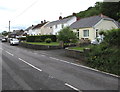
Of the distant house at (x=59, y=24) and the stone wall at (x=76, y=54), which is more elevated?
the distant house at (x=59, y=24)

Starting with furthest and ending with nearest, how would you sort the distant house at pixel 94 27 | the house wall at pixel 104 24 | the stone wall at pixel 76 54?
the house wall at pixel 104 24, the distant house at pixel 94 27, the stone wall at pixel 76 54

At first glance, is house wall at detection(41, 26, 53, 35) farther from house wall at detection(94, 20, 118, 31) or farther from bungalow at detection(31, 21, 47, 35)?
house wall at detection(94, 20, 118, 31)

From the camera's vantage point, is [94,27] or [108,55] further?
[94,27]

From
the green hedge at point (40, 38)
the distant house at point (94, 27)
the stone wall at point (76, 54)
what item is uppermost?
the distant house at point (94, 27)

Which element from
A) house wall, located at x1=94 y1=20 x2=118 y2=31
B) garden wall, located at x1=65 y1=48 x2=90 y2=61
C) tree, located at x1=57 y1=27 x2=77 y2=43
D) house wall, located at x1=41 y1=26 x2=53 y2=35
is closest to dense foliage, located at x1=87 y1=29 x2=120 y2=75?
garden wall, located at x1=65 y1=48 x2=90 y2=61

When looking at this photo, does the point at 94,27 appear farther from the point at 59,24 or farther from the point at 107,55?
the point at 107,55

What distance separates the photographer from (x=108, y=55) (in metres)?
12.4

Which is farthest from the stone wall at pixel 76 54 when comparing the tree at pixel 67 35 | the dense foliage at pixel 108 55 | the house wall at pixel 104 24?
the house wall at pixel 104 24

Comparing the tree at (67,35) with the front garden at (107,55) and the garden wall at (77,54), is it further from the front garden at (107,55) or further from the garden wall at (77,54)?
the front garden at (107,55)

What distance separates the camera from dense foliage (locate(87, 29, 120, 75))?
1068 cm

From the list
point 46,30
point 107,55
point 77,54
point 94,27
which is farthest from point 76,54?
point 46,30

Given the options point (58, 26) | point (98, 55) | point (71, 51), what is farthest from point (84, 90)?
point (58, 26)

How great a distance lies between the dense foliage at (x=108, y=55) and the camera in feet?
35.0

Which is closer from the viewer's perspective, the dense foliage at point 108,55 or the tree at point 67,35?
the dense foliage at point 108,55
